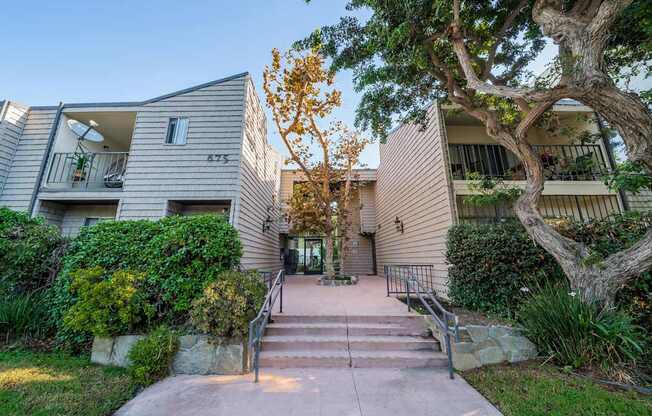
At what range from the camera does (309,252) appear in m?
13.5

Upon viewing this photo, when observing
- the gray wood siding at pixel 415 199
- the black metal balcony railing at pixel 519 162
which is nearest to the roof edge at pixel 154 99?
the gray wood siding at pixel 415 199

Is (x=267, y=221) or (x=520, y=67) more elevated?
(x=520, y=67)

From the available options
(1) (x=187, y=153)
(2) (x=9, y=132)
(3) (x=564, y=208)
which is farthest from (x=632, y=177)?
(2) (x=9, y=132)

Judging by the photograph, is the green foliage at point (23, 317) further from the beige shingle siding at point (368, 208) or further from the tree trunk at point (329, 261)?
the beige shingle siding at point (368, 208)

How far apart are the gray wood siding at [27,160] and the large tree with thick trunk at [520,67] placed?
8342mm

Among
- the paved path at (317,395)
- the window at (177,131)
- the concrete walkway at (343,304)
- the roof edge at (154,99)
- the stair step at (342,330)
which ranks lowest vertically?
the paved path at (317,395)

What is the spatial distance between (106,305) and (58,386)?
100 cm

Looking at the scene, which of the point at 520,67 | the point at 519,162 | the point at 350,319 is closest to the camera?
the point at 350,319

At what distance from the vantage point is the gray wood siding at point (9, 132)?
676 cm

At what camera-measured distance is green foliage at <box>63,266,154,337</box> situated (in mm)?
3617

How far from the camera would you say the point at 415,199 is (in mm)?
8383

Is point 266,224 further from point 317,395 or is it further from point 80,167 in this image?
point 317,395

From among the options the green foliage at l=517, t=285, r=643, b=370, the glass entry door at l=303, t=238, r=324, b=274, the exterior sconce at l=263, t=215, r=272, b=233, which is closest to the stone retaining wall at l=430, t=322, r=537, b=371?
the green foliage at l=517, t=285, r=643, b=370

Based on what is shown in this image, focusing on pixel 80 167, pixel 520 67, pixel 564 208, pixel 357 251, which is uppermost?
pixel 520 67
